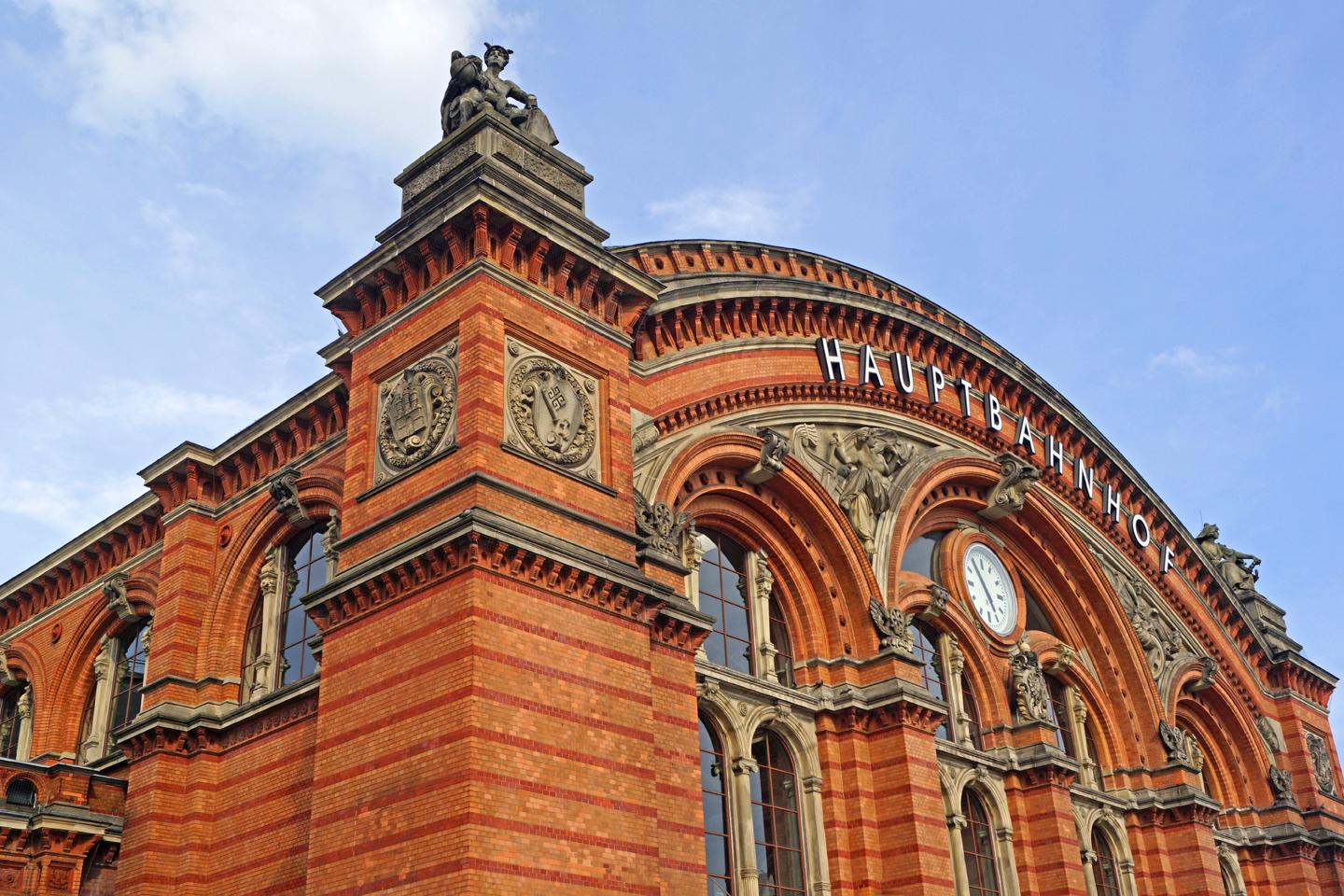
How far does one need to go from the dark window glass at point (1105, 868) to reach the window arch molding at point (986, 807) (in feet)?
10.9

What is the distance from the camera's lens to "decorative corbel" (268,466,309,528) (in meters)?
21.0

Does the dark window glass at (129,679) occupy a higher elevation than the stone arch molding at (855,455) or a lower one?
lower

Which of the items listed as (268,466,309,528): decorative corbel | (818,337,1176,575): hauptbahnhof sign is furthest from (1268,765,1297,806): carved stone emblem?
(268,466,309,528): decorative corbel

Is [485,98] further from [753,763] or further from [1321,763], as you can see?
[1321,763]

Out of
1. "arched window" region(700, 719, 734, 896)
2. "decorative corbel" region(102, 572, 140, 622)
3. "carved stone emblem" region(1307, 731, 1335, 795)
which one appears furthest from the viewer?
"carved stone emblem" region(1307, 731, 1335, 795)

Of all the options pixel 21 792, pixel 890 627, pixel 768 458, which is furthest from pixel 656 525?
pixel 21 792

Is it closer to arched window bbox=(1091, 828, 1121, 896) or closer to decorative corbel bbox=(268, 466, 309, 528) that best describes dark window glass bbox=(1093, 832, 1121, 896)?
arched window bbox=(1091, 828, 1121, 896)

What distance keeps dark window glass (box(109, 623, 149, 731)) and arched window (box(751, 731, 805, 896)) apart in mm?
11557

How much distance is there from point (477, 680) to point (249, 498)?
895 cm

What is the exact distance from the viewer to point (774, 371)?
2291 cm

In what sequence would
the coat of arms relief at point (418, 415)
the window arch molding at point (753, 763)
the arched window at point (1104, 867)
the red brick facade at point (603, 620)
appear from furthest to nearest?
the arched window at point (1104, 867), the window arch molding at point (753, 763), the coat of arms relief at point (418, 415), the red brick facade at point (603, 620)

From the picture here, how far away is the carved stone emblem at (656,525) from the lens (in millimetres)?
18516

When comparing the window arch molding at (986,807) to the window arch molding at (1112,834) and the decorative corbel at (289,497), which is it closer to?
the window arch molding at (1112,834)

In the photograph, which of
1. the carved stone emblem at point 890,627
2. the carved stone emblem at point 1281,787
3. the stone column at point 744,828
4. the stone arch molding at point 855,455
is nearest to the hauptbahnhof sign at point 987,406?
the stone arch molding at point 855,455
